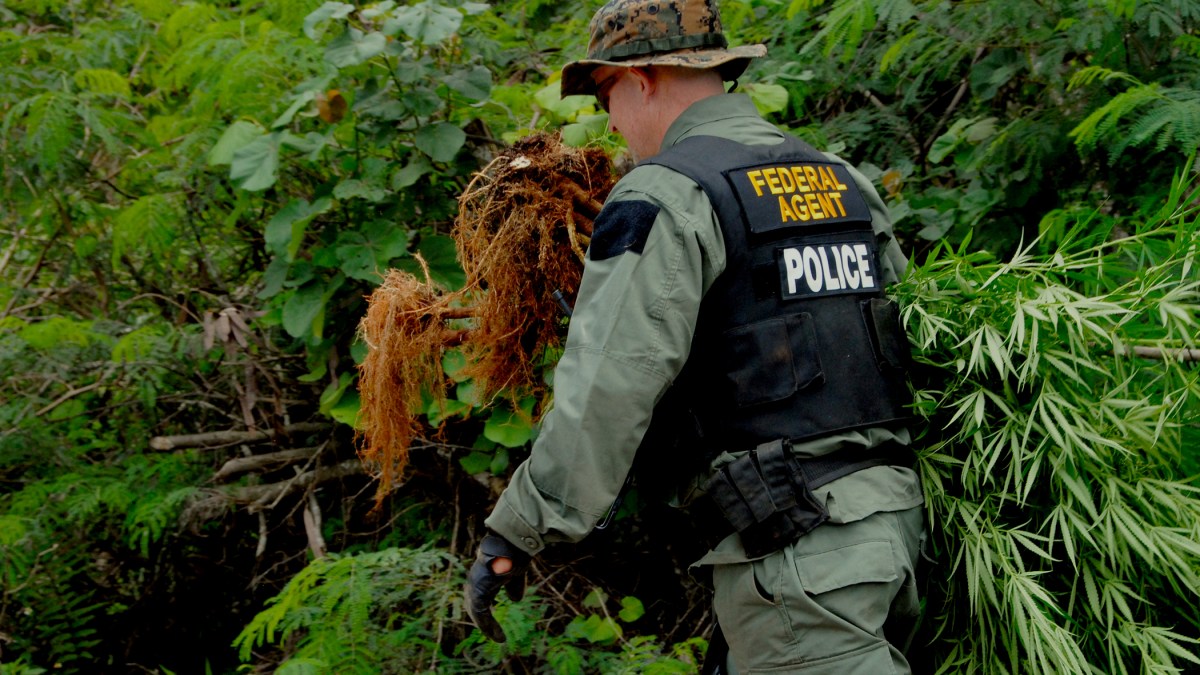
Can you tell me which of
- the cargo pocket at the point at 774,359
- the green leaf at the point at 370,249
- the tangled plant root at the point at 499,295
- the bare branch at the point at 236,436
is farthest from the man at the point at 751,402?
the bare branch at the point at 236,436

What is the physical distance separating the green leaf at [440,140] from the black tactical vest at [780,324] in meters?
1.43

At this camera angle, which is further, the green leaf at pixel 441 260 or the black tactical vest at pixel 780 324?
the green leaf at pixel 441 260

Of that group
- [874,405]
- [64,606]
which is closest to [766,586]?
[874,405]

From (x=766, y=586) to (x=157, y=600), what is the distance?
323cm

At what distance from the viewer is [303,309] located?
3283 millimetres

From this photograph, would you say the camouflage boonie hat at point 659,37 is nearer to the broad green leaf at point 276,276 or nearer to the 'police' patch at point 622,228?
the 'police' patch at point 622,228

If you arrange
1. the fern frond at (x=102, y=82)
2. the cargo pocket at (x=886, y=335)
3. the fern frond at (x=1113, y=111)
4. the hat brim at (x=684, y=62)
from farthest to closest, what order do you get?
1. the fern frond at (x=102, y=82)
2. the fern frond at (x=1113, y=111)
3. the hat brim at (x=684, y=62)
4. the cargo pocket at (x=886, y=335)

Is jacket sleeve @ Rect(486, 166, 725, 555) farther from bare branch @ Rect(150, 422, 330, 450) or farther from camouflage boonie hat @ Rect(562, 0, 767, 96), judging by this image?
bare branch @ Rect(150, 422, 330, 450)

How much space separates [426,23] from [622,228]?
5.34 ft

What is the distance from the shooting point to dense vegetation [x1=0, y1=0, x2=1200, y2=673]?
1.82 m

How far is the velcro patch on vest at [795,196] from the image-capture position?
1833 millimetres

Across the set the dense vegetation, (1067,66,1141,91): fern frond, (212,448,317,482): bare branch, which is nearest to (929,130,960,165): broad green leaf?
the dense vegetation

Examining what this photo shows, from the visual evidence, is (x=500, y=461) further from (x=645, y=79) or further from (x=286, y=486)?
(x=645, y=79)

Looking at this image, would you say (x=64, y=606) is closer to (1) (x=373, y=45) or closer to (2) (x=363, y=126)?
(2) (x=363, y=126)
